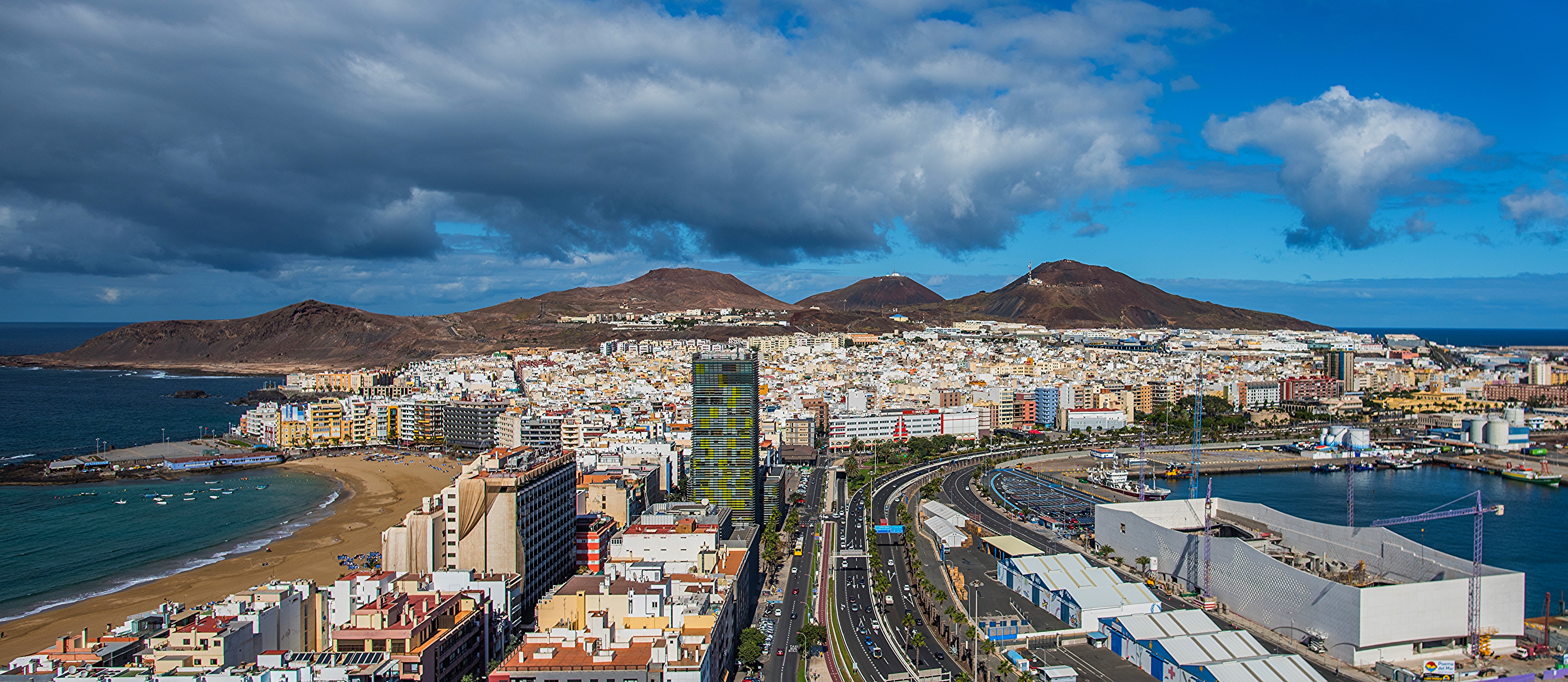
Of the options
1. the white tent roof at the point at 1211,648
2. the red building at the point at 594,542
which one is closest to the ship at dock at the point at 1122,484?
the white tent roof at the point at 1211,648

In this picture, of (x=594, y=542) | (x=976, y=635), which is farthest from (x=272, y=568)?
(x=976, y=635)

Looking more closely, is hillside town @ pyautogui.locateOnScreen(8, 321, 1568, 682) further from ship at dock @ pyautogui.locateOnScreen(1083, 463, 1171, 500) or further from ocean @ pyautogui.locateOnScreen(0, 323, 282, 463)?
ocean @ pyautogui.locateOnScreen(0, 323, 282, 463)

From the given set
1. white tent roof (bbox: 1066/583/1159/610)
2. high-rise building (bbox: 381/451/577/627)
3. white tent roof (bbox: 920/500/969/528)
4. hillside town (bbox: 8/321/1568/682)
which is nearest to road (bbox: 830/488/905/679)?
hillside town (bbox: 8/321/1568/682)

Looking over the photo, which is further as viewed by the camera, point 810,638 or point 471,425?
point 471,425

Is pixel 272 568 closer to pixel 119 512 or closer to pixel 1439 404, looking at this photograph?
pixel 119 512

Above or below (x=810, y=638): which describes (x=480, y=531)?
above

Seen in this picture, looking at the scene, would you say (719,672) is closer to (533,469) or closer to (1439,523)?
(533,469)

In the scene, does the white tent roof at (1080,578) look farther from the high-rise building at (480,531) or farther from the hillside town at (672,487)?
the high-rise building at (480,531)
